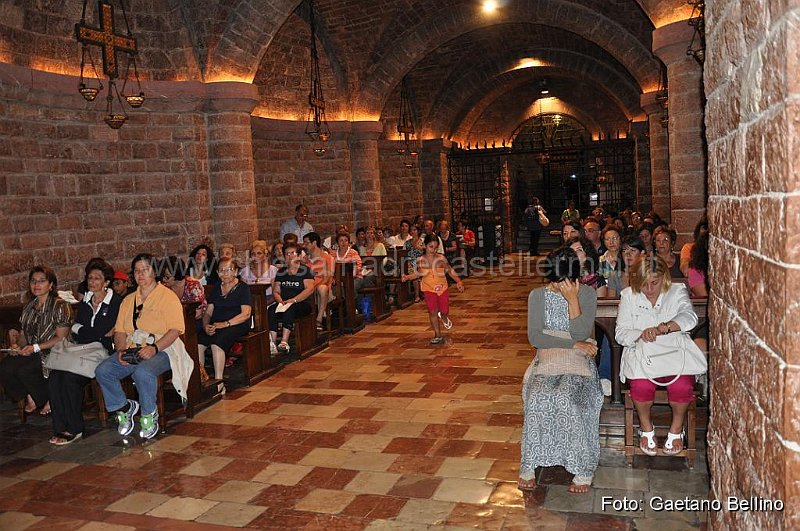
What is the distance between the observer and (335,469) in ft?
15.8

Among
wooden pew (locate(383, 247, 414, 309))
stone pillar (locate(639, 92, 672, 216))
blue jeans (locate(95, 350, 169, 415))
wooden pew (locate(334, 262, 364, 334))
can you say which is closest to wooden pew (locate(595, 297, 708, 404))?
blue jeans (locate(95, 350, 169, 415))

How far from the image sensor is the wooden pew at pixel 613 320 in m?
4.90

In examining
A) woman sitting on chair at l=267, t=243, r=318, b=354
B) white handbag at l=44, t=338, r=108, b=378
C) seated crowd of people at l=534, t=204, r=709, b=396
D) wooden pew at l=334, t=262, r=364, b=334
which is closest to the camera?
seated crowd of people at l=534, t=204, r=709, b=396

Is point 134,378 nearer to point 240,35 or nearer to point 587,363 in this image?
point 587,363

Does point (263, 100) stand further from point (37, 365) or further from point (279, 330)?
point (37, 365)

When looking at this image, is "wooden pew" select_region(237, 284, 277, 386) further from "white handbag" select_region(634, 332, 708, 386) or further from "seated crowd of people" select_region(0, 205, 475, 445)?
"white handbag" select_region(634, 332, 708, 386)

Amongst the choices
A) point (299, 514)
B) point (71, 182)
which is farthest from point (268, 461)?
point (71, 182)

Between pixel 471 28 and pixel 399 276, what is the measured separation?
7.03m

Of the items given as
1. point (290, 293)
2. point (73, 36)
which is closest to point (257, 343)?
point (290, 293)

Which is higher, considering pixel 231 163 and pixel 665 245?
pixel 231 163

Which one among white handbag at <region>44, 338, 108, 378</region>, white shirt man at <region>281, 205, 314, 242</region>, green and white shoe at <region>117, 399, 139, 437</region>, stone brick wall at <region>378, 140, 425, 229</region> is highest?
stone brick wall at <region>378, 140, 425, 229</region>

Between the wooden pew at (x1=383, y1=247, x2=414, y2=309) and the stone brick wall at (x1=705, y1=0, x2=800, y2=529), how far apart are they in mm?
9509

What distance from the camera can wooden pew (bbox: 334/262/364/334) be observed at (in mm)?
9922

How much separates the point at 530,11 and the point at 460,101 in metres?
5.89
